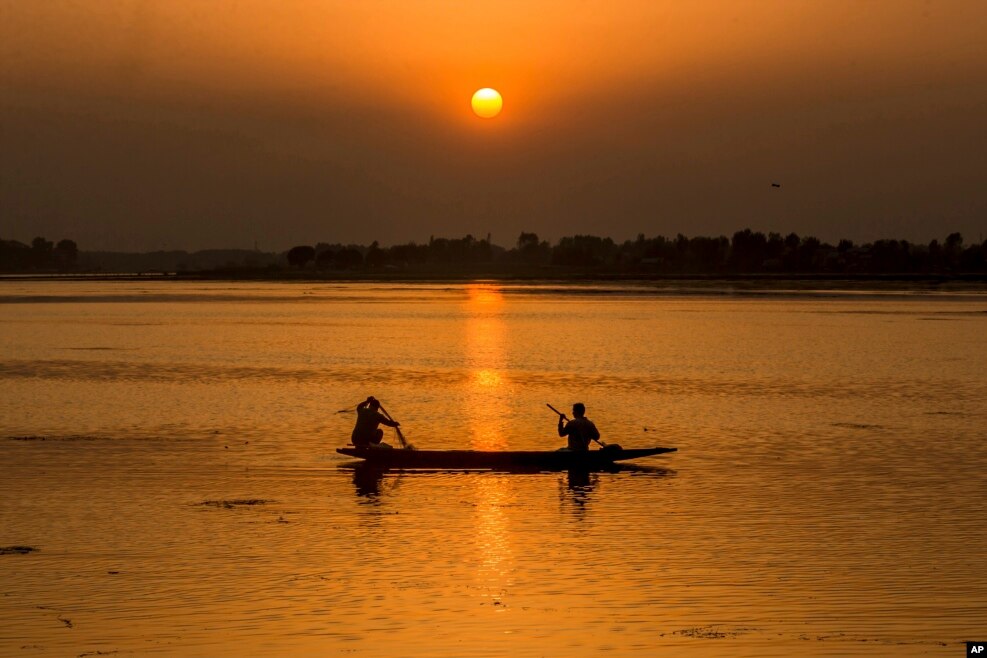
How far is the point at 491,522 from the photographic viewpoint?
76.7ft

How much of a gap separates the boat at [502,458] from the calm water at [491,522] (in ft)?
1.56

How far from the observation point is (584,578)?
1888 centimetres

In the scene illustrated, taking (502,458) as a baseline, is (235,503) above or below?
below

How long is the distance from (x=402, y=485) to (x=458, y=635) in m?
12.2

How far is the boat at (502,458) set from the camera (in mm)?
29109

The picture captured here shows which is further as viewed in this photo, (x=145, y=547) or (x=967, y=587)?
(x=145, y=547)

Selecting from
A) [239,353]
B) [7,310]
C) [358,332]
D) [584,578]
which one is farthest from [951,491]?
[7,310]

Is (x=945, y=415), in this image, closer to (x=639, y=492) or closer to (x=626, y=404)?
(x=626, y=404)

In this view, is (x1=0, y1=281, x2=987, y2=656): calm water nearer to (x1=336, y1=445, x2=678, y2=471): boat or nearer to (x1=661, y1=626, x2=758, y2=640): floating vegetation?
(x1=661, y1=626, x2=758, y2=640): floating vegetation

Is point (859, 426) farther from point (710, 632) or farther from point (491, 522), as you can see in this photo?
point (710, 632)

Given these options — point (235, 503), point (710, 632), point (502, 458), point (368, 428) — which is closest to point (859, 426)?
point (502, 458)

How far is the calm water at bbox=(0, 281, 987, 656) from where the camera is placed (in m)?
16.1

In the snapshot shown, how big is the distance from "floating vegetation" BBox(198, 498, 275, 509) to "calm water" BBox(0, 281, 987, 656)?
0.06 m

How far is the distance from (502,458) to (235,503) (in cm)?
670
